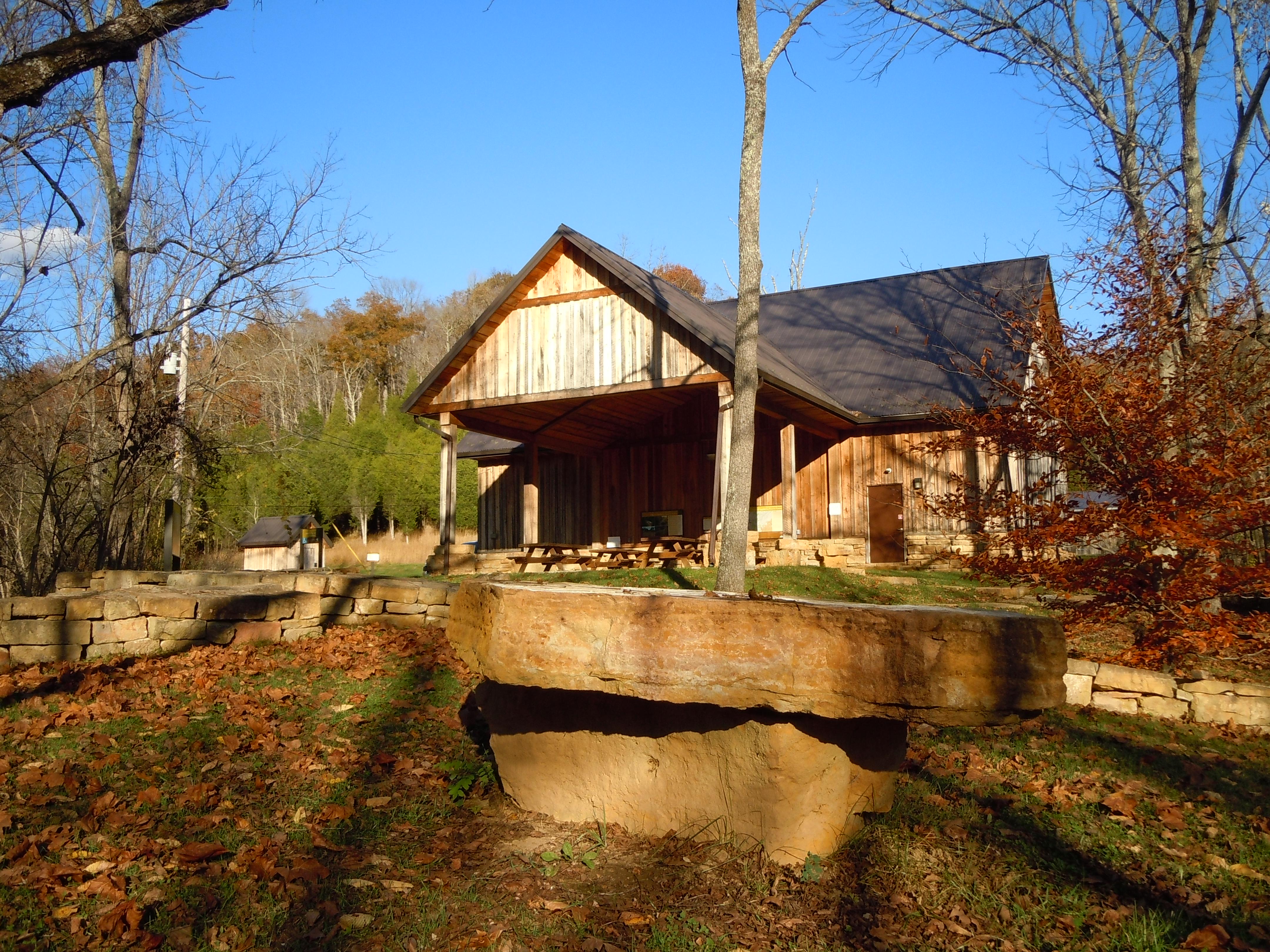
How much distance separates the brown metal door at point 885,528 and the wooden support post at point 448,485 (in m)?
8.34

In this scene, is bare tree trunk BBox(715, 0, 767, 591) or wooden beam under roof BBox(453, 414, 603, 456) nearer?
bare tree trunk BBox(715, 0, 767, 591)

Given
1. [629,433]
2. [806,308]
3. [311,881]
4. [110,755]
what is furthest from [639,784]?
[806,308]

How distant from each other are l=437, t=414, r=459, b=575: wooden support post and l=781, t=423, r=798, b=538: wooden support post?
576 centimetres

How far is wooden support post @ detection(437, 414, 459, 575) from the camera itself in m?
15.5

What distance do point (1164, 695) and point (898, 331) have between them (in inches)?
415

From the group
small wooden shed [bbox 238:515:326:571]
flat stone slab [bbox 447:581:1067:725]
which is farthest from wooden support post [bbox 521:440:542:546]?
flat stone slab [bbox 447:581:1067:725]

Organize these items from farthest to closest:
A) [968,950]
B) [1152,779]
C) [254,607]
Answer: [254,607] < [1152,779] < [968,950]

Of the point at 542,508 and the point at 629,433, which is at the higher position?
the point at 629,433

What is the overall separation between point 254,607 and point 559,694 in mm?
3935

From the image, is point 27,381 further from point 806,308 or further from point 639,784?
point 806,308

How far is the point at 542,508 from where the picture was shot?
20766 mm

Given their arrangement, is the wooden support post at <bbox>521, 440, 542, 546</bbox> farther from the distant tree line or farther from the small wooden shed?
the small wooden shed

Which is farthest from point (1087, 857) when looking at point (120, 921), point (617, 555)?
point (617, 555)

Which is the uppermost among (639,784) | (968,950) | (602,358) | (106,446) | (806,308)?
(806,308)
